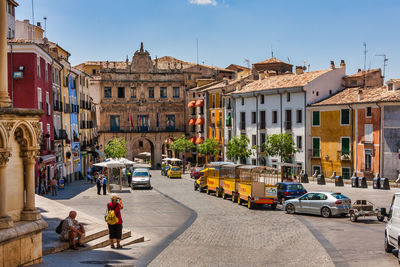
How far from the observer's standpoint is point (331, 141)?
54062 millimetres

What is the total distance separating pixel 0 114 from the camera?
43.3 ft

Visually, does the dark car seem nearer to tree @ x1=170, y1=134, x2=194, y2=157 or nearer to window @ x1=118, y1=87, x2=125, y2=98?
tree @ x1=170, y1=134, x2=194, y2=157

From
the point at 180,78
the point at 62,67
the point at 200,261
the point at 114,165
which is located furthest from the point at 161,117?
the point at 200,261

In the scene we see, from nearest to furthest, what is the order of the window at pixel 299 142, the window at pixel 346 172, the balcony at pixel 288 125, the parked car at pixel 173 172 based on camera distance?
Answer: 1. the window at pixel 346 172
2. the window at pixel 299 142
3. the balcony at pixel 288 125
4. the parked car at pixel 173 172

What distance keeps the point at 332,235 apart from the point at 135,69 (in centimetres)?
7173

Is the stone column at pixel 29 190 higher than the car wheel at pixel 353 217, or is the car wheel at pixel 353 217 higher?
the stone column at pixel 29 190

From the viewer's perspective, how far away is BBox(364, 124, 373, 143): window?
49.4 m

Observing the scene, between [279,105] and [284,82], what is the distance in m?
2.64

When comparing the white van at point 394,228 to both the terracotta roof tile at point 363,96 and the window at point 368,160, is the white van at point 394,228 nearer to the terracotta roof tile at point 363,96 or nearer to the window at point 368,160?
the terracotta roof tile at point 363,96

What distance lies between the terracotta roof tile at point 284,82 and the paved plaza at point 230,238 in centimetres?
2441

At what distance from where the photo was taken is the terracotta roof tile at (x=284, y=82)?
191 feet

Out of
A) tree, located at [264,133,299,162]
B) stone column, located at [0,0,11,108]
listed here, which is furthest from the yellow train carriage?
tree, located at [264,133,299,162]

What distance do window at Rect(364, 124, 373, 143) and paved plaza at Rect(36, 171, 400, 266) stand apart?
1476 cm

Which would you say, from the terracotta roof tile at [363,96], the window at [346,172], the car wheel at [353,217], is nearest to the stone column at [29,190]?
Result: the car wheel at [353,217]
